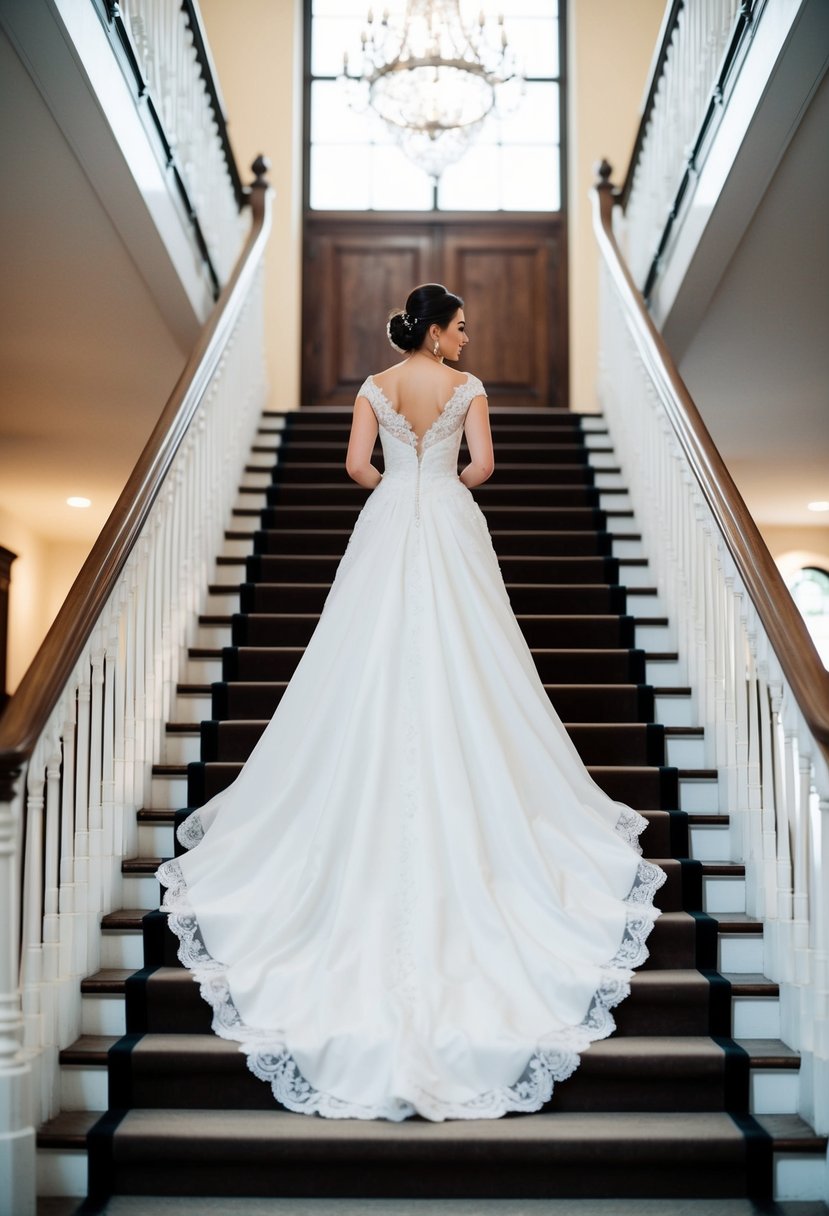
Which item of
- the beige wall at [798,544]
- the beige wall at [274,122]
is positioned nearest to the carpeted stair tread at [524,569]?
the beige wall at [274,122]

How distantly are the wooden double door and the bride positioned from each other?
5420 mm

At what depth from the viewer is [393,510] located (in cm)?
381

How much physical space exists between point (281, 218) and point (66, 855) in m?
6.89

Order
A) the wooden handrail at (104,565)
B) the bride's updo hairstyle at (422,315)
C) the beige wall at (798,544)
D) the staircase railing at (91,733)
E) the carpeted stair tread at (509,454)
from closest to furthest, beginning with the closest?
the staircase railing at (91,733) < the wooden handrail at (104,565) < the bride's updo hairstyle at (422,315) < the carpeted stair tread at (509,454) < the beige wall at (798,544)

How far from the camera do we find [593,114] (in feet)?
30.6

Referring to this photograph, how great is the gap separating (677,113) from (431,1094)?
516 centimetres

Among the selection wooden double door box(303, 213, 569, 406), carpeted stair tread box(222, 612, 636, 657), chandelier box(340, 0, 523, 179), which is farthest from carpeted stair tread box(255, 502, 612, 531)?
wooden double door box(303, 213, 569, 406)

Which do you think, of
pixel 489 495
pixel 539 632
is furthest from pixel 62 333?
pixel 539 632

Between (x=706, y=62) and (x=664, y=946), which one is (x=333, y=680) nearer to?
(x=664, y=946)

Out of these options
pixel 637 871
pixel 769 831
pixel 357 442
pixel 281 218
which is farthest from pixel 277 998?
pixel 281 218

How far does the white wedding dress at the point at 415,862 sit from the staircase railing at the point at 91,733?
0.29m

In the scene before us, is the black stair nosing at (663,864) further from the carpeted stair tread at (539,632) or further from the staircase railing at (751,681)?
the carpeted stair tread at (539,632)

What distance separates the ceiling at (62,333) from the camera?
458cm

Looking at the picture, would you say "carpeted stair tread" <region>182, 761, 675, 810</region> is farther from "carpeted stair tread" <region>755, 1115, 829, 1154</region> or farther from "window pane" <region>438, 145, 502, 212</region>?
"window pane" <region>438, 145, 502, 212</region>
